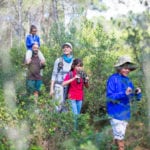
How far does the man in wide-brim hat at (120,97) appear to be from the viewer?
4.90m

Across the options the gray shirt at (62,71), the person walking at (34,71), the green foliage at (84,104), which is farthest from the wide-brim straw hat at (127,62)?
the person walking at (34,71)

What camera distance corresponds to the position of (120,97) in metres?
5.00

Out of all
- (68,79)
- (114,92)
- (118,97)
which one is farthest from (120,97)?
(68,79)

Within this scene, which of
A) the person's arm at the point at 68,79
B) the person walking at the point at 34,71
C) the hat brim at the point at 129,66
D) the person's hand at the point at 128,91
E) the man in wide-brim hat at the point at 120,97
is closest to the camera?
the person's hand at the point at 128,91

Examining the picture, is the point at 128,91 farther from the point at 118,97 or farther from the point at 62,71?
the point at 62,71

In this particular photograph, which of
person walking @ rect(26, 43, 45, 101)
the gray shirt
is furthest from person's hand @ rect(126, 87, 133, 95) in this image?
person walking @ rect(26, 43, 45, 101)

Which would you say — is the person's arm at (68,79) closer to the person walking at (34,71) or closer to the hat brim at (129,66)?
the hat brim at (129,66)

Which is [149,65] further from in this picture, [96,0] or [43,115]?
[43,115]

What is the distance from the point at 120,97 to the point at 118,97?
0.03 metres

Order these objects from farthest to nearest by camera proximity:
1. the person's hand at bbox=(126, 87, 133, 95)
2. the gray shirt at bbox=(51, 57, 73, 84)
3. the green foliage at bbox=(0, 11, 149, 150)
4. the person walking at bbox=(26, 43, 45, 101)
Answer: the person walking at bbox=(26, 43, 45, 101)
the gray shirt at bbox=(51, 57, 73, 84)
the person's hand at bbox=(126, 87, 133, 95)
the green foliage at bbox=(0, 11, 149, 150)

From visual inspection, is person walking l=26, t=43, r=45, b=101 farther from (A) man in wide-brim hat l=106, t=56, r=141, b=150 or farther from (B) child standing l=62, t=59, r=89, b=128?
(A) man in wide-brim hat l=106, t=56, r=141, b=150

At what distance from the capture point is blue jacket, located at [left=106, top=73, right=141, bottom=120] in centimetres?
488

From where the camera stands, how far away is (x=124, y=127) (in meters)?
5.26

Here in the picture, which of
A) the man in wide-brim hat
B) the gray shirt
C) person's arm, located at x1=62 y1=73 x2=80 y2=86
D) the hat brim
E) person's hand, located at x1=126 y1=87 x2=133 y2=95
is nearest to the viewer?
person's hand, located at x1=126 y1=87 x2=133 y2=95
